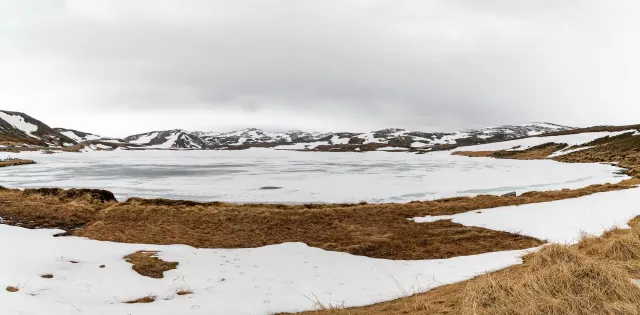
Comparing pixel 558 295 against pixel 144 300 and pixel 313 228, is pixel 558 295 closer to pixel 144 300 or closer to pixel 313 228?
pixel 144 300

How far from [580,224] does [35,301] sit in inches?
640

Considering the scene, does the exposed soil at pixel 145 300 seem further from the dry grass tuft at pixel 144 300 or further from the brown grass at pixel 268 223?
the brown grass at pixel 268 223

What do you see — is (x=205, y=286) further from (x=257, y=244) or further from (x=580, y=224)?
(x=580, y=224)

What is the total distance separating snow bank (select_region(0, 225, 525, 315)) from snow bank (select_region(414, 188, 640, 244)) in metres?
4.07

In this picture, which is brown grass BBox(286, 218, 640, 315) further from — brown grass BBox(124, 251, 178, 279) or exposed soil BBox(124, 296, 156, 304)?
brown grass BBox(124, 251, 178, 279)

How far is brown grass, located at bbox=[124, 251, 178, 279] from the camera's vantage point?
8.68m

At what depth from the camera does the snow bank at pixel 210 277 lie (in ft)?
21.6

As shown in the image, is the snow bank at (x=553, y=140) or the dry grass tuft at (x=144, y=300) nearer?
the dry grass tuft at (x=144, y=300)

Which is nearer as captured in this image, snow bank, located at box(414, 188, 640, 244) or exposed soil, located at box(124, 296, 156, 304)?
exposed soil, located at box(124, 296, 156, 304)

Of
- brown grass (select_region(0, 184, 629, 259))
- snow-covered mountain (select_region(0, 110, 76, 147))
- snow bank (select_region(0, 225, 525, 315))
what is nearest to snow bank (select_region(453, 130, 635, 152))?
brown grass (select_region(0, 184, 629, 259))

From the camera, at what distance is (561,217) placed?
14195 millimetres

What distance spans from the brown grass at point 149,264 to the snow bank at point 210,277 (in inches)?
8.4

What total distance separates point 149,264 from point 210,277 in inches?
79.8

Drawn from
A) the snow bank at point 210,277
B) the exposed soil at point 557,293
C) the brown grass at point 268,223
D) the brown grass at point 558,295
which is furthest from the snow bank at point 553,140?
the brown grass at point 558,295
